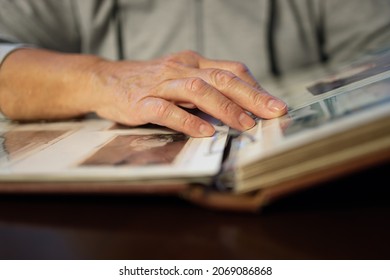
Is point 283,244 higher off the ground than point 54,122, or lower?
lower

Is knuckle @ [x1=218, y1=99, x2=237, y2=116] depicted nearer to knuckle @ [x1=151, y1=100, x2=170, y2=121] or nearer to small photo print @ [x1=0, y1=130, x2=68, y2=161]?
knuckle @ [x1=151, y1=100, x2=170, y2=121]

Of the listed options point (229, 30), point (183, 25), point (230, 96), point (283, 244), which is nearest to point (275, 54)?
point (229, 30)

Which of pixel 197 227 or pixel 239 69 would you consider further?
pixel 239 69

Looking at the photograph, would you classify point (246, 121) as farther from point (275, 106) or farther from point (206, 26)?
point (206, 26)

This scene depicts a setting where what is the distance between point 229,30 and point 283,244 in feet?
2.36

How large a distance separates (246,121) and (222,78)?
2.8 inches

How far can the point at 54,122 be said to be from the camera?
0.66 metres

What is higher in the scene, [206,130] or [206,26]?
[206,26]

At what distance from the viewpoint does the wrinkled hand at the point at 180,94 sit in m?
0.49

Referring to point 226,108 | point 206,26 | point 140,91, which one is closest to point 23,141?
point 140,91

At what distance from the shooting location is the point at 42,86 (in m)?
0.66

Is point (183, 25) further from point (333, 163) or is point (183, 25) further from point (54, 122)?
point (333, 163)

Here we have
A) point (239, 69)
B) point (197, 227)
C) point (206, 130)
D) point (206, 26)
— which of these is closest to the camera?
point (197, 227)

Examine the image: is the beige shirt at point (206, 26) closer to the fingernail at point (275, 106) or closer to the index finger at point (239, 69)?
the index finger at point (239, 69)
